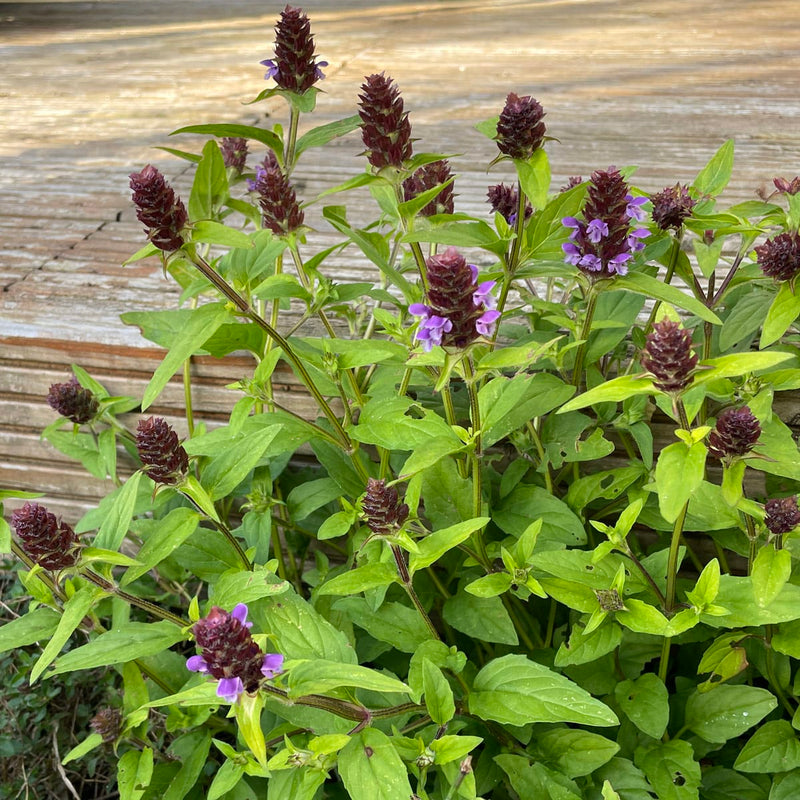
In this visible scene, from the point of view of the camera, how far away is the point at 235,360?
1.76m

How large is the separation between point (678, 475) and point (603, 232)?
0.39 metres

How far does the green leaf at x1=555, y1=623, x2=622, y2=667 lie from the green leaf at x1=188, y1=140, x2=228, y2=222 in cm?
86

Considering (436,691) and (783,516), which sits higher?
(783,516)

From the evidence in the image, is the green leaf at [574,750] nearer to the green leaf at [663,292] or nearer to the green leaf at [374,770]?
the green leaf at [374,770]

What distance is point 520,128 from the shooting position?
122 centimetres

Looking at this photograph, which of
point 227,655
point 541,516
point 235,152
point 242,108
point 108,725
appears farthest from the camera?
point 242,108

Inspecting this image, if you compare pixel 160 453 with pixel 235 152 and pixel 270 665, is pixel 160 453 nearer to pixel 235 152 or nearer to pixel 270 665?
pixel 270 665

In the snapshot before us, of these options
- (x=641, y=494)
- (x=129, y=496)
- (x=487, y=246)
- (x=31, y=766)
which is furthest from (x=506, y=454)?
(x=31, y=766)

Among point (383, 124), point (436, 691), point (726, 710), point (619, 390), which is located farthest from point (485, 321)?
point (726, 710)

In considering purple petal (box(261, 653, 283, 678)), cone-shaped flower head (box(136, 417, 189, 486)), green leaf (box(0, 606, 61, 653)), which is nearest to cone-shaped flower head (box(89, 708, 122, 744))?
green leaf (box(0, 606, 61, 653))

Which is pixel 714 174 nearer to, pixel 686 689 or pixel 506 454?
pixel 506 454

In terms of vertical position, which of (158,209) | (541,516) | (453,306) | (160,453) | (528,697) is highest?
(158,209)

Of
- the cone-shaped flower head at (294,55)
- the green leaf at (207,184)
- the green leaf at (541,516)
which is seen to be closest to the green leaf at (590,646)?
the green leaf at (541,516)

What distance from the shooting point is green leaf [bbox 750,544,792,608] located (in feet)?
3.57
